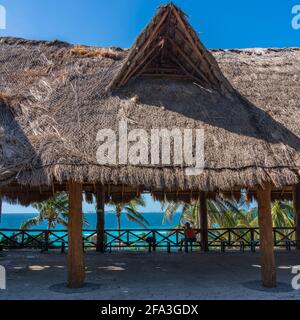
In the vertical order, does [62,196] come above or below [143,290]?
above

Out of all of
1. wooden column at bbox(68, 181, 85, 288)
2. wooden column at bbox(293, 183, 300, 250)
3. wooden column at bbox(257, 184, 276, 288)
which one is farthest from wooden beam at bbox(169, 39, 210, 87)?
wooden column at bbox(293, 183, 300, 250)

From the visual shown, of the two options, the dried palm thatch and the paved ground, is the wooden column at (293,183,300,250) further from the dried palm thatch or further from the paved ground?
the dried palm thatch

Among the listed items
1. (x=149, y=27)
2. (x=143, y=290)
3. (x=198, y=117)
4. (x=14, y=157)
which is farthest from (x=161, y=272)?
(x=149, y=27)

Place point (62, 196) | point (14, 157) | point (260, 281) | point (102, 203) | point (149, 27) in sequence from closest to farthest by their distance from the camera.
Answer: point (14, 157) → point (260, 281) → point (149, 27) → point (102, 203) → point (62, 196)

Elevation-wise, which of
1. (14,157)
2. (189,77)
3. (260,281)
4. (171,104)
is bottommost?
(260,281)

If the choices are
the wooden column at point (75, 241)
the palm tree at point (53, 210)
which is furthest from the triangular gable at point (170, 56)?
the palm tree at point (53, 210)

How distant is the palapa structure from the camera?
661cm

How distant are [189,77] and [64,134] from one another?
3476 mm

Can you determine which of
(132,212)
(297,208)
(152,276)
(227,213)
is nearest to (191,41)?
(152,276)

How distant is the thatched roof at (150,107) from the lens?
21.7 feet

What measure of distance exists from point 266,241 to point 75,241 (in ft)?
10.8

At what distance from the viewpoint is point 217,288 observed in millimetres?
7141

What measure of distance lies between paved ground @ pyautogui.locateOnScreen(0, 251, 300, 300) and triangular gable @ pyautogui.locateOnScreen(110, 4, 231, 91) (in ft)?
13.0
